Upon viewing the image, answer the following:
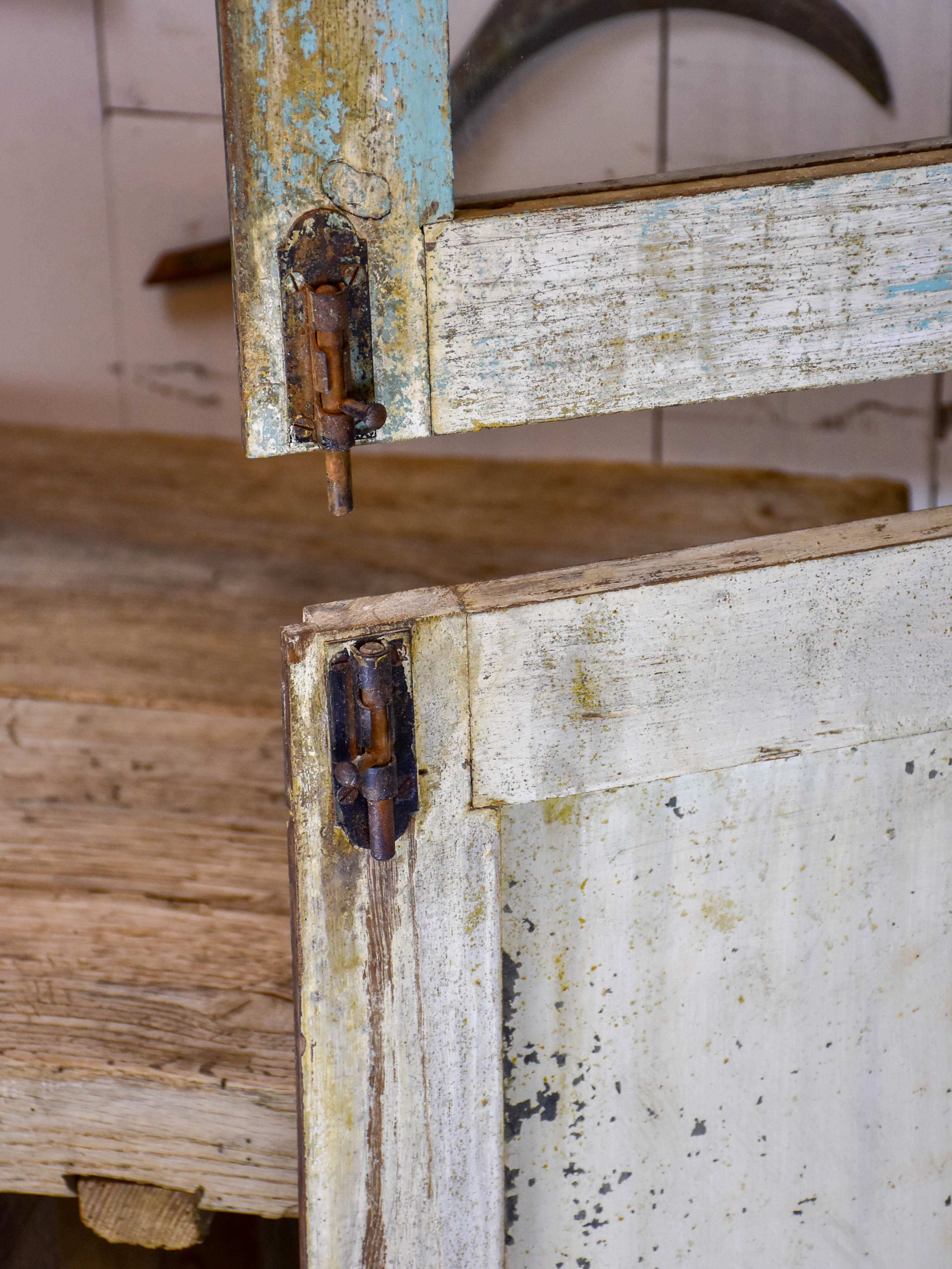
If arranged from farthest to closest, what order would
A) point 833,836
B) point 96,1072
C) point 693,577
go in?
1. point 96,1072
2. point 833,836
3. point 693,577

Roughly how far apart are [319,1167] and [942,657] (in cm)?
50

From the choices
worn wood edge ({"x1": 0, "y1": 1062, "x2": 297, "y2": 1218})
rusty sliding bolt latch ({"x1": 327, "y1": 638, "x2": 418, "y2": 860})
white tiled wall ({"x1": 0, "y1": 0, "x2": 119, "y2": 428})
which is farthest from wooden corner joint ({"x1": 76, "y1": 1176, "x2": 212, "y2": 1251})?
white tiled wall ({"x1": 0, "y1": 0, "x2": 119, "y2": 428})

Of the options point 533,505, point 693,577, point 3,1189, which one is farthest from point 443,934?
point 533,505

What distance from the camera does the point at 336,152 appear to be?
2.11 feet

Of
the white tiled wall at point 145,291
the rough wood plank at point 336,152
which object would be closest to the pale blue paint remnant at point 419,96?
the rough wood plank at point 336,152

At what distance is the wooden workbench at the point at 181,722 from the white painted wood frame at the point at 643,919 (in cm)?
20

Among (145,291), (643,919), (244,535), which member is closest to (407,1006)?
(643,919)

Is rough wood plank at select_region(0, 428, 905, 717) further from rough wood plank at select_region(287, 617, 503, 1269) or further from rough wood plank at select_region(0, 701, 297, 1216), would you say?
rough wood plank at select_region(287, 617, 503, 1269)

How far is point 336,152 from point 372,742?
1.00ft

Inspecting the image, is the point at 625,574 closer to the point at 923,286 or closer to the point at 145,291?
the point at 923,286

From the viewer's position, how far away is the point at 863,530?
2.62 feet

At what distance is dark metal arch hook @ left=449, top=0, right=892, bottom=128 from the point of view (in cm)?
70

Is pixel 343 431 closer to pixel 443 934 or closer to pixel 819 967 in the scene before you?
pixel 443 934

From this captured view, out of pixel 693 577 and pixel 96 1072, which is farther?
pixel 96 1072
